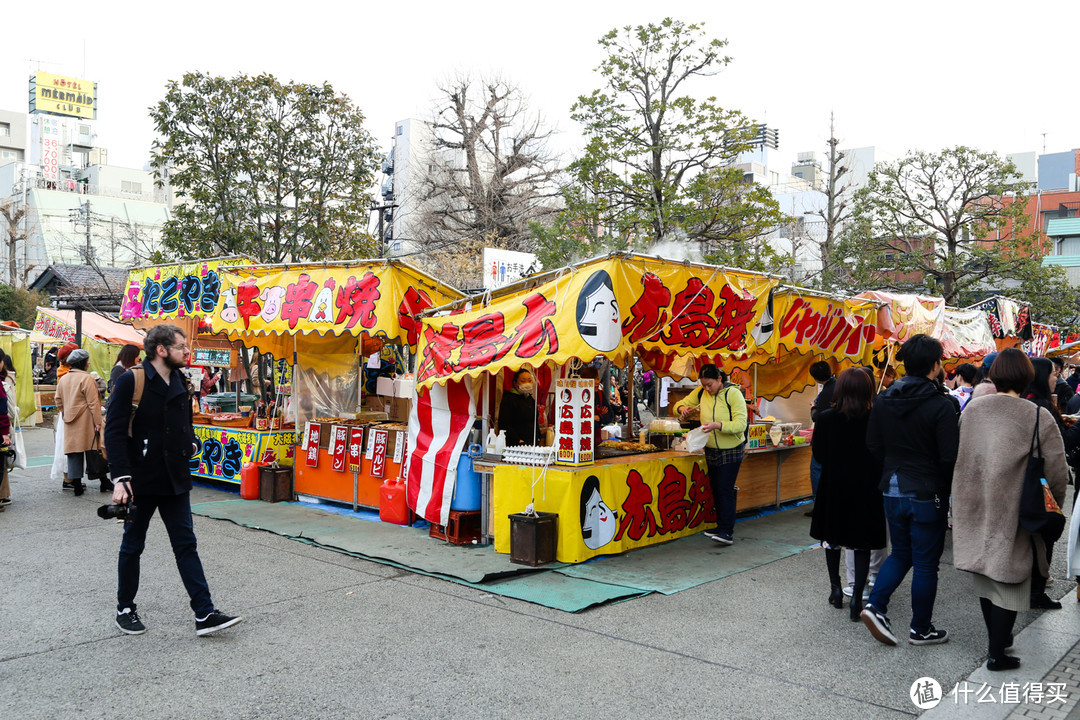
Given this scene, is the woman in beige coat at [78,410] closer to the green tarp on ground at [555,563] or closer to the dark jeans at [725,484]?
the green tarp on ground at [555,563]

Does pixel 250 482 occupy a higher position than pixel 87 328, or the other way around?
pixel 87 328

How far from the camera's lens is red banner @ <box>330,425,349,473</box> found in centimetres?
952

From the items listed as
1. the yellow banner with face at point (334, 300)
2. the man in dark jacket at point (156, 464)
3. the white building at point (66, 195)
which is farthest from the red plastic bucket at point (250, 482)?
the white building at point (66, 195)

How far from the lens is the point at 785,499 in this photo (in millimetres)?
10016

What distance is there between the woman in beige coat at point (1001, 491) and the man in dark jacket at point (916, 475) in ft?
0.40

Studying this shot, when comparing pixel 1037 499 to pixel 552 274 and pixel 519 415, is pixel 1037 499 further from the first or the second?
pixel 519 415

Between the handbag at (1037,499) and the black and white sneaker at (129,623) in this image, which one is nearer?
the handbag at (1037,499)

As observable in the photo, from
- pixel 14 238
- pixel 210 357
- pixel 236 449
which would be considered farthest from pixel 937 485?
pixel 14 238

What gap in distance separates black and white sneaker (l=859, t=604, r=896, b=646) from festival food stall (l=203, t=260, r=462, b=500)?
17.6 ft

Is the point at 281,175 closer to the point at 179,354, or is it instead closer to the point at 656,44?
the point at 656,44

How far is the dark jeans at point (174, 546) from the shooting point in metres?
4.84

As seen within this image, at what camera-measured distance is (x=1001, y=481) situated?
14.5ft

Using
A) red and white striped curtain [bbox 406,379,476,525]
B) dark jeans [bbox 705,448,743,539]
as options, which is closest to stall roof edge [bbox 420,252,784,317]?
red and white striped curtain [bbox 406,379,476,525]

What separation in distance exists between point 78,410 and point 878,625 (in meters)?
9.36
